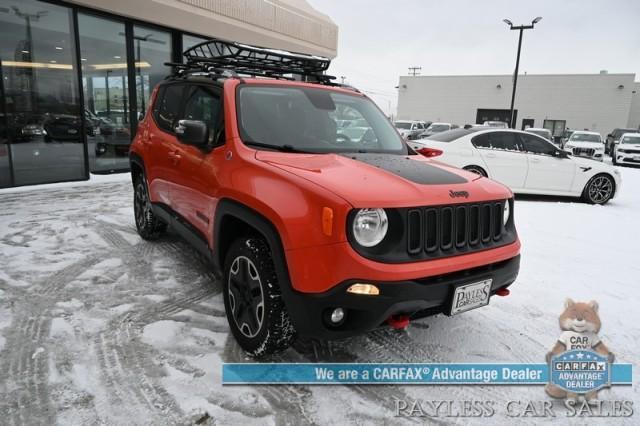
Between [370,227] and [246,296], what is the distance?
3.36ft

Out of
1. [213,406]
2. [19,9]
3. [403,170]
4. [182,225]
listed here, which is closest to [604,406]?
[403,170]

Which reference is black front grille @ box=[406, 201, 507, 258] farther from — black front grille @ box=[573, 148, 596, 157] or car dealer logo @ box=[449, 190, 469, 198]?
black front grille @ box=[573, 148, 596, 157]

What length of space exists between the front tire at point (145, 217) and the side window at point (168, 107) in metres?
0.83

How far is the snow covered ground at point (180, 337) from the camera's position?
2436 millimetres

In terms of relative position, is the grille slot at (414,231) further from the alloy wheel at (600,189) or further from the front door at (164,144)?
the alloy wheel at (600,189)

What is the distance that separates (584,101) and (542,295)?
44595mm

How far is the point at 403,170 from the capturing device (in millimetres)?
2861

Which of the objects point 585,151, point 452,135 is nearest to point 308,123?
point 452,135

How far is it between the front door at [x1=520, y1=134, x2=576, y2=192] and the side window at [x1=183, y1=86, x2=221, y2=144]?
7385mm

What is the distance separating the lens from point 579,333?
2666mm

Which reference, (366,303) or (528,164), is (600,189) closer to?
(528,164)

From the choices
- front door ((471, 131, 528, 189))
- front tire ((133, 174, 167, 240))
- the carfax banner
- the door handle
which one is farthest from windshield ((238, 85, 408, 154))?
front door ((471, 131, 528, 189))

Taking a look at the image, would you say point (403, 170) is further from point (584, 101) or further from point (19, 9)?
point (584, 101)

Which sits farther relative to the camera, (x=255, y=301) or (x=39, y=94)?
(x=39, y=94)
